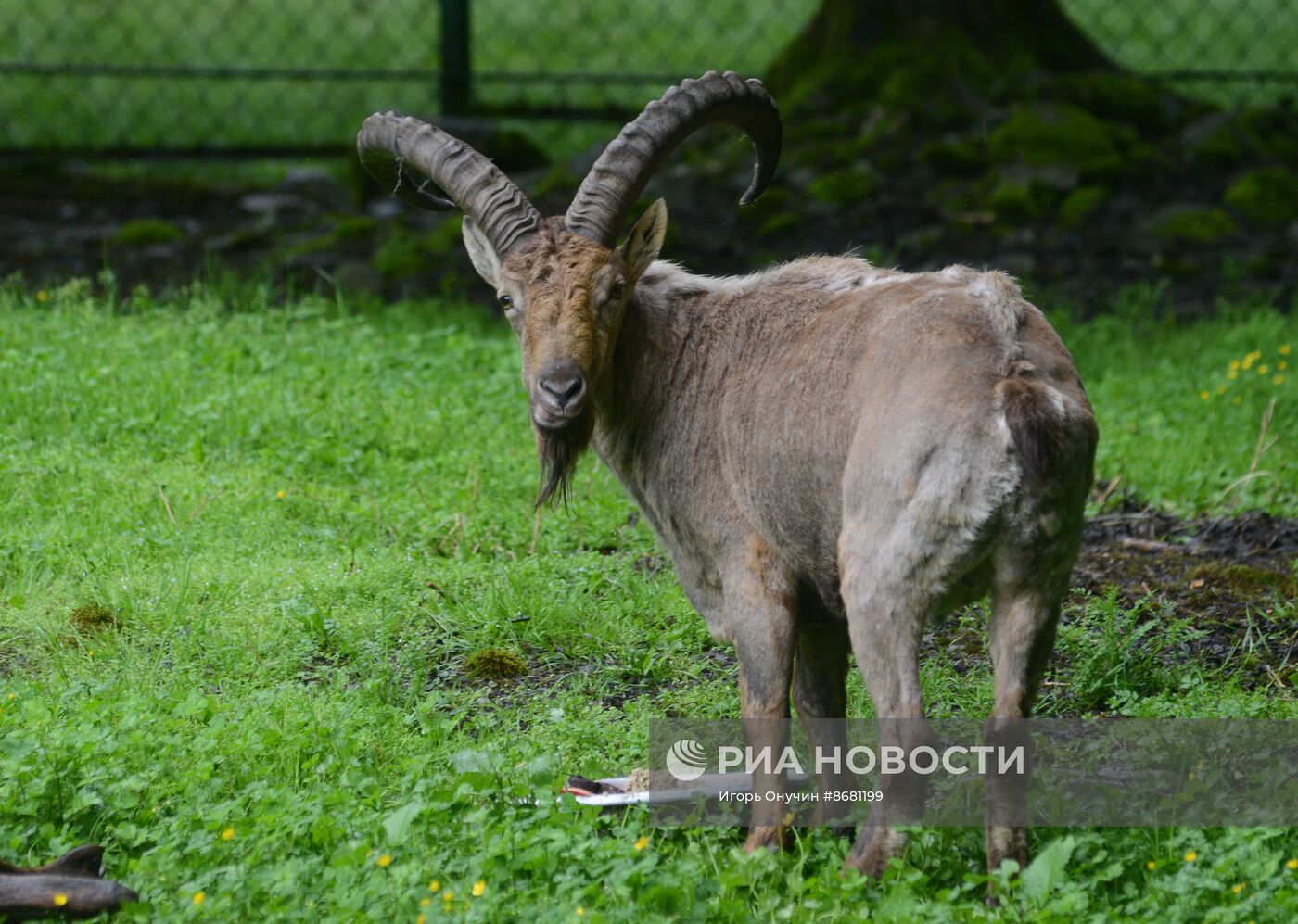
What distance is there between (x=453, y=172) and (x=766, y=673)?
214 centimetres

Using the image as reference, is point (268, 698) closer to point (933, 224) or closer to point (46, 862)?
point (46, 862)

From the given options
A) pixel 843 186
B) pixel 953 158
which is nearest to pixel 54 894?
pixel 843 186

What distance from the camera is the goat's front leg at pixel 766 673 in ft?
15.6

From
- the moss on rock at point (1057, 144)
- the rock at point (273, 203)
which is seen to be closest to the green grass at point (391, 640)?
the moss on rock at point (1057, 144)

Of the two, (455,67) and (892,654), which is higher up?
(455,67)

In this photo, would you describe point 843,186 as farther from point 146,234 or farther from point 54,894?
point 54,894

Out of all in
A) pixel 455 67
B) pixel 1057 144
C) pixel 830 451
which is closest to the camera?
pixel 830 451

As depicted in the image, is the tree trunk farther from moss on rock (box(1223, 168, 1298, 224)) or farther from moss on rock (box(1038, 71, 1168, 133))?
moss on rock (box(1223, 168, 1298, 224))

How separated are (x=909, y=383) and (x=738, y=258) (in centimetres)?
713

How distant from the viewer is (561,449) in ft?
17.0

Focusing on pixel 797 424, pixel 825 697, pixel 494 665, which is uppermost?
pixel 797 424

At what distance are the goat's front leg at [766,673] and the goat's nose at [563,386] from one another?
0.79 metres

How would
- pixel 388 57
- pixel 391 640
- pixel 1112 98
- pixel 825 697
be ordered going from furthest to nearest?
pixel 388 57, pixel 1112 98, pixel 391 640, pixel 825 697

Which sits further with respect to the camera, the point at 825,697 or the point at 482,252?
the point at 482,252
